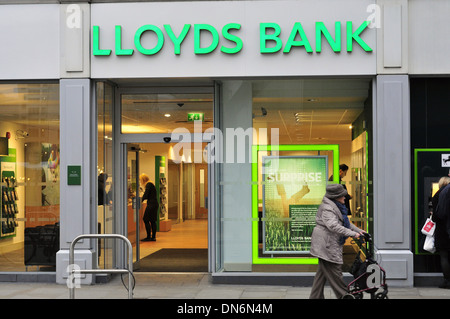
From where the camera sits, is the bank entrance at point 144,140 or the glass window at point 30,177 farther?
the bank entrance at point 144,140

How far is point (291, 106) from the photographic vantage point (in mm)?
10266

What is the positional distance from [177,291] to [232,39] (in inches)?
159

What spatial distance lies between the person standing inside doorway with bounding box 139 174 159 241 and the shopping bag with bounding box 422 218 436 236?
743 centimetres

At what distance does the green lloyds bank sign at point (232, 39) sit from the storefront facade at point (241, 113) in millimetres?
22

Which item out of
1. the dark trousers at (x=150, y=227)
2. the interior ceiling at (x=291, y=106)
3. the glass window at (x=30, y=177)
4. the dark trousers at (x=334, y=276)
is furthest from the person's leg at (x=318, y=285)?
the dark trousers at (x=150, y=227)

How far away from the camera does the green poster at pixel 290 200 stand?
10164mm

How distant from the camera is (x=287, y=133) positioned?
10.2 metres

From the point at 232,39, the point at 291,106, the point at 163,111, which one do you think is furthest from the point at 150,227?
the point at 232,39

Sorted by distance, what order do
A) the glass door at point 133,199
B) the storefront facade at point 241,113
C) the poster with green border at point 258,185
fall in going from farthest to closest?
the glass door at point 133,199, the poster with green border at point 258,185, the storefront facade at point 241,113

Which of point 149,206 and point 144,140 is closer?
point 144,140

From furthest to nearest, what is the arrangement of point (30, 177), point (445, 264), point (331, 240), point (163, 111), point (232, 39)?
point (163, 111) < point (30, 177) < point (232, 39) < point (445, 264) < point (331, 240)

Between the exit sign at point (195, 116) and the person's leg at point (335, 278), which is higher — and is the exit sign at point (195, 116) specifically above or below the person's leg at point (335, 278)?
above

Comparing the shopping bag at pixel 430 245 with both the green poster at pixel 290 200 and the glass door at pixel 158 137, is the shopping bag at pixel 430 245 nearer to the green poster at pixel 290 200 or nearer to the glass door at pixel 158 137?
the green poster at pixel 290 200

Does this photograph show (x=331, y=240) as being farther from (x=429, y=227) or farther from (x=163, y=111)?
(x=163, y=111)
